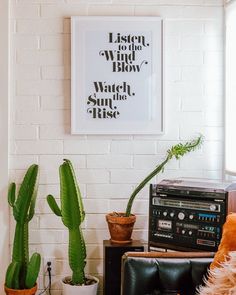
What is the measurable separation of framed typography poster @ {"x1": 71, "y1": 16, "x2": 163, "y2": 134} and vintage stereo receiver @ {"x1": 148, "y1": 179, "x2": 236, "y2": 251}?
2.22 ft

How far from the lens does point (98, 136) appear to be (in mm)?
3068

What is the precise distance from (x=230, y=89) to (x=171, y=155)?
1.92ft

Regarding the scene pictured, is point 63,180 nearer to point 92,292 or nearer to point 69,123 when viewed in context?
point 69,123

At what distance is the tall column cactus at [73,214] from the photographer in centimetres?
273

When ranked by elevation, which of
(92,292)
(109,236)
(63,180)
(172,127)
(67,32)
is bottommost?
(92,292)

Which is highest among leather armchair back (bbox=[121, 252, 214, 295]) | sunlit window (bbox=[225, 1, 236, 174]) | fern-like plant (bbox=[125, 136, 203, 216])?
sunlit window (bbox=[225, 1, 236, 174])

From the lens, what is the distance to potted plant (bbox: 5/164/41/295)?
2.77 meters

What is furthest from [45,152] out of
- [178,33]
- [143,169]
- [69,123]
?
[178,33]

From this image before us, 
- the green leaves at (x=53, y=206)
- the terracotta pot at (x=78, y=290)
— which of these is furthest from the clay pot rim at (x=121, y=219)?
the terracotta pot at (x=78, y=290)

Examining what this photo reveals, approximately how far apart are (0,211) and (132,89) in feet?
3.98

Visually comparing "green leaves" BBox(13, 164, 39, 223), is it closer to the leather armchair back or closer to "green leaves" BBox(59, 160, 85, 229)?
"green leaves" BBox(59, 160, 85, 229)

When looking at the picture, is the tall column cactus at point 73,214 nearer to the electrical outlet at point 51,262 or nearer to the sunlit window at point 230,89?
the electrical outlet at point 51,262

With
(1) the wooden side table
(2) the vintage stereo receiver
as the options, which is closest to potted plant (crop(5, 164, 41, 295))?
(1) the wooden side table

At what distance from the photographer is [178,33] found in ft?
10.1
